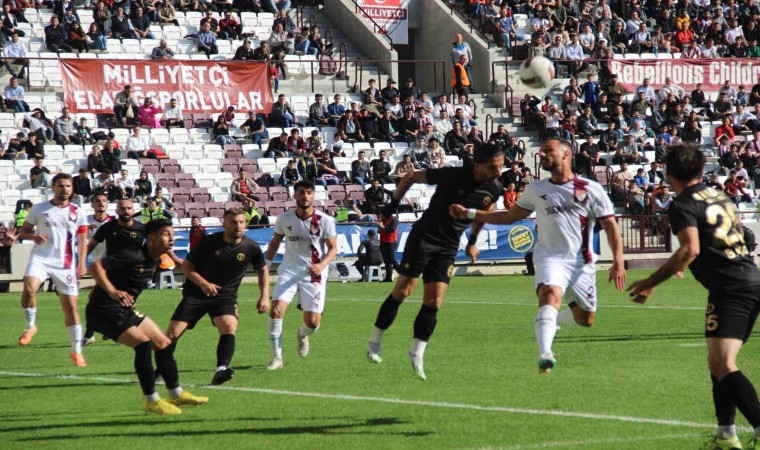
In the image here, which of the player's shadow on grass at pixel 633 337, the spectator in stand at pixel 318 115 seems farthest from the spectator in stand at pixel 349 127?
the player's shadow on grass at pixel 633 337

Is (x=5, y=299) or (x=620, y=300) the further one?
(x=5, y=299)

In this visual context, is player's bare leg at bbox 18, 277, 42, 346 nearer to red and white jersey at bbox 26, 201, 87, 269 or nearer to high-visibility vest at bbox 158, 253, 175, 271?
red and white jersey at bbox 26, 201, 87, 269

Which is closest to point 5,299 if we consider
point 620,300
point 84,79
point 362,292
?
point 362,292

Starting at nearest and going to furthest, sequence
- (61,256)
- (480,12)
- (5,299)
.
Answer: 1. (61,256)
2. (5,299)
3. (480,12)

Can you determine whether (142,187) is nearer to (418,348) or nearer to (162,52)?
(162,52)

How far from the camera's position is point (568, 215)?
32.6 ft

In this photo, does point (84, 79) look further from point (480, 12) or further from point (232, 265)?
point (232, 265)

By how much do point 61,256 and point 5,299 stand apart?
10662 millimetres

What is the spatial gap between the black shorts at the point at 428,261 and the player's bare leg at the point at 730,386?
396cm

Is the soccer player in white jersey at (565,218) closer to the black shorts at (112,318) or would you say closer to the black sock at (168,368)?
the black sock at (168,368)

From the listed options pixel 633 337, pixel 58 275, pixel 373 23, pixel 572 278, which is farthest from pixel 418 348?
pixel 373 23

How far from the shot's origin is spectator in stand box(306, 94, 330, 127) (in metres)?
35.3

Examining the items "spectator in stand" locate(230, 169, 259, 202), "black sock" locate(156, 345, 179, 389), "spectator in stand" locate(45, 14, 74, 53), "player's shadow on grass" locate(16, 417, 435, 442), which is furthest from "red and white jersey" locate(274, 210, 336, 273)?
"spectator in stand" locate(45, 14, 74, 53)

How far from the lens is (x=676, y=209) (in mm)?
7516
